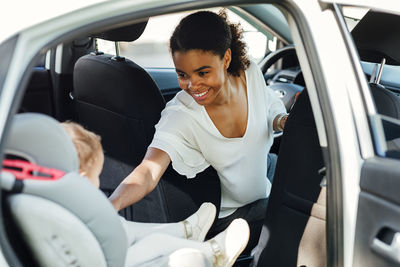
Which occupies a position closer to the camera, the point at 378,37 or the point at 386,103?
the point at 386,103

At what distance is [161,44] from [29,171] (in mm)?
12053

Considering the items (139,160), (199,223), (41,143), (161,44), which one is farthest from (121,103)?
(161,44)

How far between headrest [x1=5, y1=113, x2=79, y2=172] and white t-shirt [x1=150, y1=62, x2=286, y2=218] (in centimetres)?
72

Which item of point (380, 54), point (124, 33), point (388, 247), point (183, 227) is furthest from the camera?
point (124, 33)

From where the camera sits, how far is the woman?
1.66 meters

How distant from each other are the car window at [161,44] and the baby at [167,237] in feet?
1.22

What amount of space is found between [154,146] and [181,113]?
183 mm

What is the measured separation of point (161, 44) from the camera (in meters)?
12.6

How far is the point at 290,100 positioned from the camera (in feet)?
9.39

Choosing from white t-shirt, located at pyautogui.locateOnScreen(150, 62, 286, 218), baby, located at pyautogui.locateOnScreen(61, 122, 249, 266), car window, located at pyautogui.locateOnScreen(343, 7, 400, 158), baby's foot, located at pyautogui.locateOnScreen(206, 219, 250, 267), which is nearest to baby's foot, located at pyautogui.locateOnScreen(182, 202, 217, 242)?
baby, located at pyautogui.locateOnScreen(61, 122, 249, 266)

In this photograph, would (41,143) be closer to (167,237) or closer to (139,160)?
(167,237)

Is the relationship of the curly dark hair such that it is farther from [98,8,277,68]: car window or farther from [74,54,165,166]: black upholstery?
[74,54,165,166]: black upholstery

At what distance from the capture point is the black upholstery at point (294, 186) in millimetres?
1399

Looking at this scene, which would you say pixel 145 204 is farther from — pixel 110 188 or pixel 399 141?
pixel 399 141
